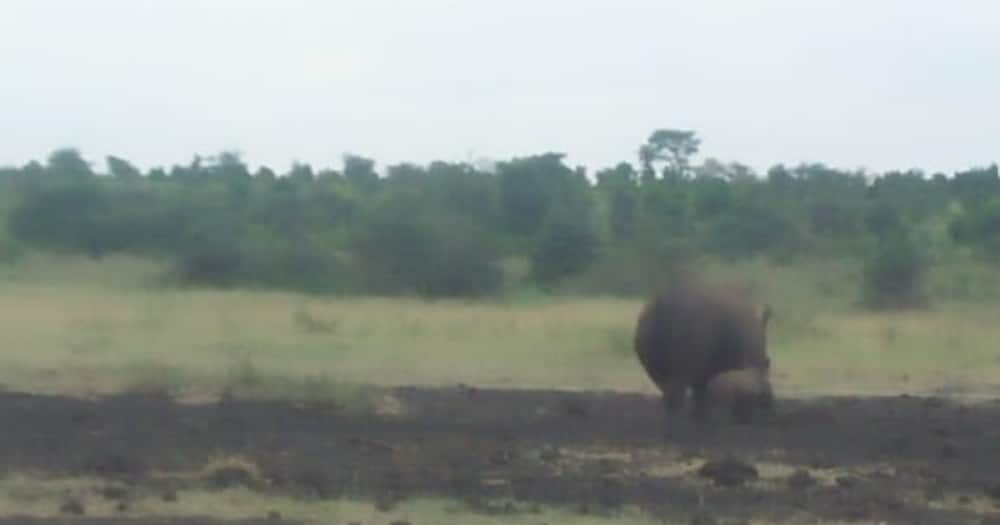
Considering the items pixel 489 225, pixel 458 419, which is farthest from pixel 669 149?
pixel 458 419

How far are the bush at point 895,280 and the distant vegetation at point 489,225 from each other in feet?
0.13

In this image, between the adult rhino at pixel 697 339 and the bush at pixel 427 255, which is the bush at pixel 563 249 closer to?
the bush at pixel 427 255

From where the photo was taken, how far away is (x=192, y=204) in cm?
5697

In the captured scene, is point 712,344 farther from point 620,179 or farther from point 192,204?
point 620,179

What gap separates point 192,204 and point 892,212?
1864cm

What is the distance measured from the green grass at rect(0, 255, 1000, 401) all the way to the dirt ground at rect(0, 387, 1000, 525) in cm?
180

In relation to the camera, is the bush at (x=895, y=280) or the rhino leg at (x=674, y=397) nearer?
the rhino leg at (x=674, y=397)

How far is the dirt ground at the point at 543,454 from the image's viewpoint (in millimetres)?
15031

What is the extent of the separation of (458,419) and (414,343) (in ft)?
34.6

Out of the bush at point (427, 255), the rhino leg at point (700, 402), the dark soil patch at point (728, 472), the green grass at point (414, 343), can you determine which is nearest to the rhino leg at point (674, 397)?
the rhino leg at point (700, 402)

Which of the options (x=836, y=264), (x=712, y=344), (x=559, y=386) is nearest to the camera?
(x=712, y=344)

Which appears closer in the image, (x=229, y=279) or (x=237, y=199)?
(x=229, y=279)

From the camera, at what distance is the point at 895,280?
146ft

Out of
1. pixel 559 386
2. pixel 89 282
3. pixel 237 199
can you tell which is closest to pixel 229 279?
pixel 89 282
